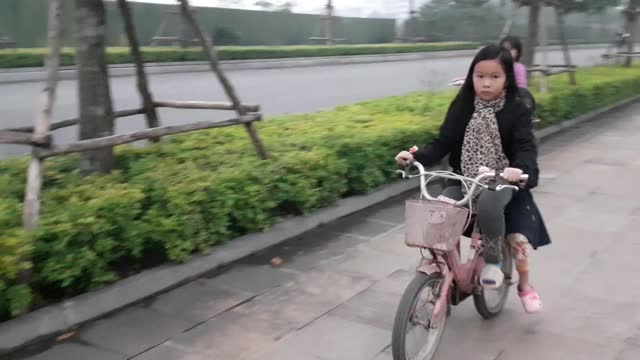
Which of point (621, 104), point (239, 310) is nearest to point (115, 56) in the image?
point (621, 104)

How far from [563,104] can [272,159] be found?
645 centimetres

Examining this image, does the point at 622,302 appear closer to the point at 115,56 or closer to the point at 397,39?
the point at 115,56

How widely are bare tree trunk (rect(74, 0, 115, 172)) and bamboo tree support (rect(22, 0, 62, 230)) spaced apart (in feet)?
2.12

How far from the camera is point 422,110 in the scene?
8445 millimetres

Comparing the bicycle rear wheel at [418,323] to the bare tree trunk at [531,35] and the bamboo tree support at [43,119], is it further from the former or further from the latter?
the bare tree trunk at [531,35]

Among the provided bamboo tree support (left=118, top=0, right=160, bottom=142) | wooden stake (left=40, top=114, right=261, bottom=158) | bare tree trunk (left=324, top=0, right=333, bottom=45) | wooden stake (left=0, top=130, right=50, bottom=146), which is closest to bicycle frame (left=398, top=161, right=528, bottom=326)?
wooden stake (left=40, top=114, right=261, bottom=158)

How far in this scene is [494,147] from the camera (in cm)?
348

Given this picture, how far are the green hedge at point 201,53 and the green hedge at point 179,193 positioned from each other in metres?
9.17

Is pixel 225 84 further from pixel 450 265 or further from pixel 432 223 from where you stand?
pixel 432 223

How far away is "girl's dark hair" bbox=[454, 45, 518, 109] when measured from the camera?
11.1 ft

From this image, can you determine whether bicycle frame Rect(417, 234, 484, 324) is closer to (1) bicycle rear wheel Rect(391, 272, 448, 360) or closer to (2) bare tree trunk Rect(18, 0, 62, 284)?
(1) bicycle rear wheel Rect(391, 272, 448, 360)

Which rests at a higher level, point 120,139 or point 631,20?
point 120,139

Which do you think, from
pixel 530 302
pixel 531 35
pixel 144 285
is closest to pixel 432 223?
pixel 530 302

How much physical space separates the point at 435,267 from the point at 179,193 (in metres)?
1.84
